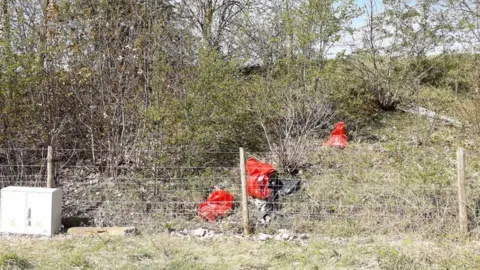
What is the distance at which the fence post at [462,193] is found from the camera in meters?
5.11

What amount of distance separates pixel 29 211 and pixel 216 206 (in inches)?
96.5

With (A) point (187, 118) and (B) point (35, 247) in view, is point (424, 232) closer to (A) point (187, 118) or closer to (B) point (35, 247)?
(A) point (187, 118)

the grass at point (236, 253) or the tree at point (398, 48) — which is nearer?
the grass at point (236, 253)

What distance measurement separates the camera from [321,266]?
4.44 m

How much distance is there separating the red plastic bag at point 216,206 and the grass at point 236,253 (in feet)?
2.57

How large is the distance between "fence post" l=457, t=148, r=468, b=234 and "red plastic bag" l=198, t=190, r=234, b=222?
9.58 feet

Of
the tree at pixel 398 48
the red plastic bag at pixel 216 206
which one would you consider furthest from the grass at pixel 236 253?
the tree at pixel 398 48

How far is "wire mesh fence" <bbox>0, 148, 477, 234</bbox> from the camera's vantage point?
567cm

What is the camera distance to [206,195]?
6.85 meters

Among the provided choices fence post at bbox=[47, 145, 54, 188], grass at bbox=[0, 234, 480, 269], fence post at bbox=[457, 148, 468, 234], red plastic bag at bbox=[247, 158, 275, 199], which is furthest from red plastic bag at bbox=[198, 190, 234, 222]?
fence post at bbox=[457, 148, 468, 234]

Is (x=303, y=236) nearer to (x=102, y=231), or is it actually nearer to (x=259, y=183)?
(x=259, y=183)

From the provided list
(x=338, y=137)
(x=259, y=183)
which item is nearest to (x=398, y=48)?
(x=338, y=137)

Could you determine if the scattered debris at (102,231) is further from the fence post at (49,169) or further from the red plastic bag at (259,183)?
the red plastic bag at (259,183)

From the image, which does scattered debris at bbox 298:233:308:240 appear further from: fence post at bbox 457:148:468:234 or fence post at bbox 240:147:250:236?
fence post at bbox 457:148:468:234
